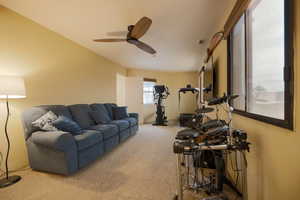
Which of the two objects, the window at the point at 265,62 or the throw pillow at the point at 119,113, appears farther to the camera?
the throw pillow at the point at 119,113

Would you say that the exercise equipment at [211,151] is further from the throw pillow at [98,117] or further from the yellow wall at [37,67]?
the yellow wall at [37,67]

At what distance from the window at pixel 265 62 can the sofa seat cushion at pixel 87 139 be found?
2.23 m

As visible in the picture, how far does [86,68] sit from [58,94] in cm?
114

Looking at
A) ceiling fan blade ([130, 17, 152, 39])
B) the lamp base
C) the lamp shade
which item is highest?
ceiling fan blade ([130, 17, 152, 39])

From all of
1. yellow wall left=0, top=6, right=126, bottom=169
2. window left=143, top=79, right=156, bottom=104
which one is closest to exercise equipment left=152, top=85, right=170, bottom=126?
window left=143, top=79, right=156, bottom=104

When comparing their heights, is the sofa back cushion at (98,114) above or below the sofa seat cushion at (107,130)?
above

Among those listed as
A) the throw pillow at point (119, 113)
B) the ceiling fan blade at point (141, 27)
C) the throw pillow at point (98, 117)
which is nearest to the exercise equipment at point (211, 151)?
the ceiling fan blade at point (141, 27)

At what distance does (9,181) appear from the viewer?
6.59 feet

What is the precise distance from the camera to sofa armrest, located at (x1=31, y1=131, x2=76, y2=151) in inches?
79.8

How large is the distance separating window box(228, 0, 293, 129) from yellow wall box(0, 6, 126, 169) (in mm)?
3277

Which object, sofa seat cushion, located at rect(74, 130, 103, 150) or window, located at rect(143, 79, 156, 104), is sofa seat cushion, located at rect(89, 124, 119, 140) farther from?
window, located at rect(143, 79, 156, 104)

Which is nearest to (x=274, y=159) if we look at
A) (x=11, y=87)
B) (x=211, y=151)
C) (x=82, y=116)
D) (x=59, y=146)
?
(x=211, y=151)

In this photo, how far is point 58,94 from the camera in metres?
3.21

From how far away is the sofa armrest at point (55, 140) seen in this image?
6.65 feet
